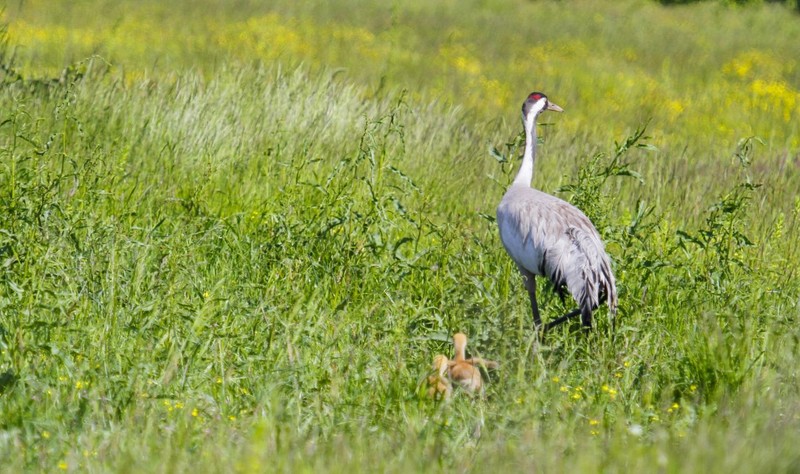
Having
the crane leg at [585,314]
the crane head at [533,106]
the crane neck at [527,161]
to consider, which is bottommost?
the crane leg at [585,314]

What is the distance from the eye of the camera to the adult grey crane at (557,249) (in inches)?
213

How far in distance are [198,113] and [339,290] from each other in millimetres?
2996

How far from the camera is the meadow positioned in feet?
12.4

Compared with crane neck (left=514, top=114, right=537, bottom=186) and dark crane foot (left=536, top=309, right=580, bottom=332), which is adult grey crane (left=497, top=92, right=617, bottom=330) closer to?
dark crane foot (left=536, top=309, right=580, bottom=332)

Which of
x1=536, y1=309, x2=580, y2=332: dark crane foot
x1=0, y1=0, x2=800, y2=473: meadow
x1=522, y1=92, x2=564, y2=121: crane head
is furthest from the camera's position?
x1=522, y1=92, x2=564, y2=121: crane head

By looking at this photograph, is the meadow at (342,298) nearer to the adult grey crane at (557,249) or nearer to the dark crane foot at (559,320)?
the dark crane foot at (559,320)

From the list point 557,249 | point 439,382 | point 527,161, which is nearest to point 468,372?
point 439,382

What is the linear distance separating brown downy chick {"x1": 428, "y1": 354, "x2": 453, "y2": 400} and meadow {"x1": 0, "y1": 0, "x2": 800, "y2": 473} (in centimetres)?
6

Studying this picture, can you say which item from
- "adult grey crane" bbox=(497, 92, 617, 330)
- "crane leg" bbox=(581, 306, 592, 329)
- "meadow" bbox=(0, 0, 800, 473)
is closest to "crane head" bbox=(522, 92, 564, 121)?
"meadow" bbox=(0, 0, 800, 473)

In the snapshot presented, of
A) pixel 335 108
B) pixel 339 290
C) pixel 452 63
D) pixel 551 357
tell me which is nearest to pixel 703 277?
pixel 551 357

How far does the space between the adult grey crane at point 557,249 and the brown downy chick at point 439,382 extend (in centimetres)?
90

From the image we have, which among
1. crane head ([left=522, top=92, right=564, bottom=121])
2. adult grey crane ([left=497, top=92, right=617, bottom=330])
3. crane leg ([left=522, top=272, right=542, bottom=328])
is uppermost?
crane head ([left=522, top=92, right=564, bottom=121])

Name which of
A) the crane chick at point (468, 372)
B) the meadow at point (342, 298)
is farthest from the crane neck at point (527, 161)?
the crane chick at point (468, 372)

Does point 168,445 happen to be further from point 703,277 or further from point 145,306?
point 703,277
